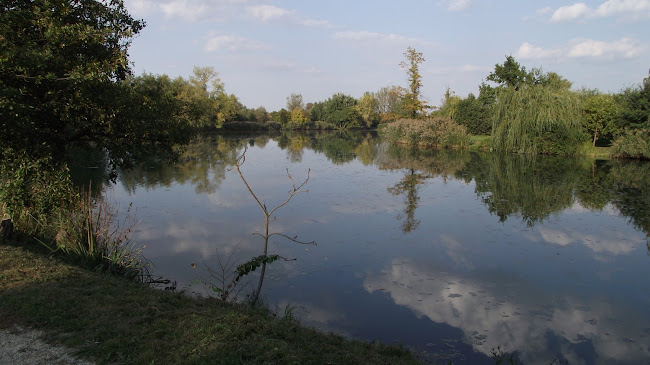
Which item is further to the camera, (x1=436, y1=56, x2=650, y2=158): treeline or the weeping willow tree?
the weeping willow tree

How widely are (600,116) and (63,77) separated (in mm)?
31561

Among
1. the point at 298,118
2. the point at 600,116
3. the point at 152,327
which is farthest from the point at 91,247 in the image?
the point at 298,118

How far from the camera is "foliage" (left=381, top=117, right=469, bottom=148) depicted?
3512 cm

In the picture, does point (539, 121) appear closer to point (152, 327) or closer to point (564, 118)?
point (564, 118)

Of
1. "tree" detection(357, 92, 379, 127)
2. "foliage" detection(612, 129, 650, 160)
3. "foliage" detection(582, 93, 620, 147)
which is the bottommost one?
"foliage" detection(612, 129, 650, 160)

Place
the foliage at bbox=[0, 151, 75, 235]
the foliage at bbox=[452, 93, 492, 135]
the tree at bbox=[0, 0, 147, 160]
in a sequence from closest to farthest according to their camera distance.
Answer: the tree at bbox=[0, 0, 147, 160] → the foliage at bbox=[0, 151, 75, 235] → the foliage at bbox=[452, 93, 492, 135]

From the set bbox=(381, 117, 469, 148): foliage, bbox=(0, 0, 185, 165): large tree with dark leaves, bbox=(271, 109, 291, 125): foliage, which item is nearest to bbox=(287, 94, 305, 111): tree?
bbox=(271, 109, 291, 125): foliage

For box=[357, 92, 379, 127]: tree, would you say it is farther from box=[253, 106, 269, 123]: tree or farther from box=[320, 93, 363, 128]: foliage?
box=[253, 106, 269, 123]: tree

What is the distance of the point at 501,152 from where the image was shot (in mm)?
29859

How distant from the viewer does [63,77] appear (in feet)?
22.0

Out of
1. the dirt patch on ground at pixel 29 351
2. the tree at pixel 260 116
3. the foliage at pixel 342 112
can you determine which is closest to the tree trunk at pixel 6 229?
the dirt patch on ground at pixel 29 351

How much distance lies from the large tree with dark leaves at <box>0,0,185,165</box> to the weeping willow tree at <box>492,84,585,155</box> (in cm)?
2542

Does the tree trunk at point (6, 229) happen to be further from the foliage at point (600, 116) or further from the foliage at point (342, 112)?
the foliage at point (342, 112)

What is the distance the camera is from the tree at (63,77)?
19.6 feet
